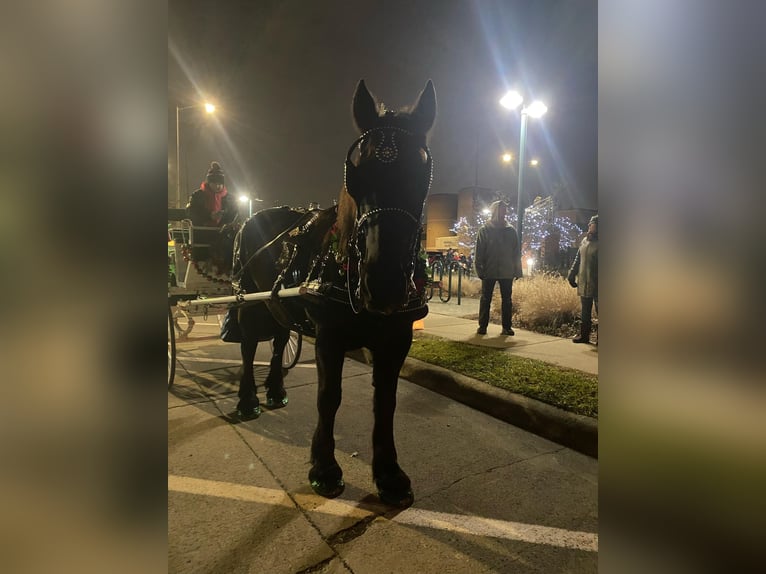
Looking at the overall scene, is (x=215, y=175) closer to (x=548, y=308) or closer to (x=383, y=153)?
(x=383, y=153)

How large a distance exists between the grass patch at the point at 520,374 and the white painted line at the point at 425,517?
1450 millimetres

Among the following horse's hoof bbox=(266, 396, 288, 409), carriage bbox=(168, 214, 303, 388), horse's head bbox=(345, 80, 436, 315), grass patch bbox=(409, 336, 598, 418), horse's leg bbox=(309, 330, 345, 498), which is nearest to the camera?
horse's head bbox=(345, 80, 436, 315)

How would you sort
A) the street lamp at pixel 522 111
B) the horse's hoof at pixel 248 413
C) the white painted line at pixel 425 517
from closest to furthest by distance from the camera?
the white painted line at pixel 425 517 → the horse's hoof at pixel 248 413 → the street lamp at pixel 522 111

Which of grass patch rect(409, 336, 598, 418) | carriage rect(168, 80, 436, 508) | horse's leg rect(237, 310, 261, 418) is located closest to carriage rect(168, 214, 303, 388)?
horse's leg rect(237, 310, 261, 418)

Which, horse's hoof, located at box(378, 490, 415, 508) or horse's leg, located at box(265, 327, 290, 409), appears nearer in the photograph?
horse's hoof, located at box(378, 490, 415, 508)

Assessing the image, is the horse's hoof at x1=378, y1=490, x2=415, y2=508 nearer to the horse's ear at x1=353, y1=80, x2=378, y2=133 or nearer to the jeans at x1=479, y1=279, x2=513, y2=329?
the horse's ear at x1=353, y1=80, x2=378, y2=133

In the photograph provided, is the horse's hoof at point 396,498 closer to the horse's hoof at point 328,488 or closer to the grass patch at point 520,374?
the horse's hoof at point 328,488

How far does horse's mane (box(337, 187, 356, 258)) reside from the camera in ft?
8.09

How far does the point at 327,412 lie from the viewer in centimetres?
268

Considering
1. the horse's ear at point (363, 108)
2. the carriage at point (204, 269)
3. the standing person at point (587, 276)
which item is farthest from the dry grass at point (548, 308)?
the horse's ear at point (363, 108)

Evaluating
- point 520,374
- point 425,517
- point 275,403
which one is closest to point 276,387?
point 275,403

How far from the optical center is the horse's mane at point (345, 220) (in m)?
2.47

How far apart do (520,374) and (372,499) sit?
8.60 feet
